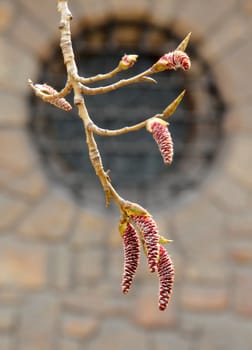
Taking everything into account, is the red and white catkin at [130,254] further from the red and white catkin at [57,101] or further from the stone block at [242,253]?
the stone block at [242,253]

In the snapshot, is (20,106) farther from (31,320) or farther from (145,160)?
(31,320)

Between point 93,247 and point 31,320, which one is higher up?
point 93,247

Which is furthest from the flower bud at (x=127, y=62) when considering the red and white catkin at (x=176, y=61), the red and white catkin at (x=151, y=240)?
the red and white catkin at (x=151, y=240)

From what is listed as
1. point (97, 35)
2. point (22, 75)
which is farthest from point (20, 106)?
point (97, 35)

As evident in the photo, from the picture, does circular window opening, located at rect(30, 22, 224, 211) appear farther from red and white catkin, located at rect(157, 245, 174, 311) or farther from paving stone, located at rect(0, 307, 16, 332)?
red and white catkin, located at rect(157, 245, 174, 311)

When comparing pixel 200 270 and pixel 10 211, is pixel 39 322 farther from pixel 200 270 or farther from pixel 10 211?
pixel 200 270

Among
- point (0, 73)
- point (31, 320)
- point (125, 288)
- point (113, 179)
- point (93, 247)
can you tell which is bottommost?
point (125, 288)
